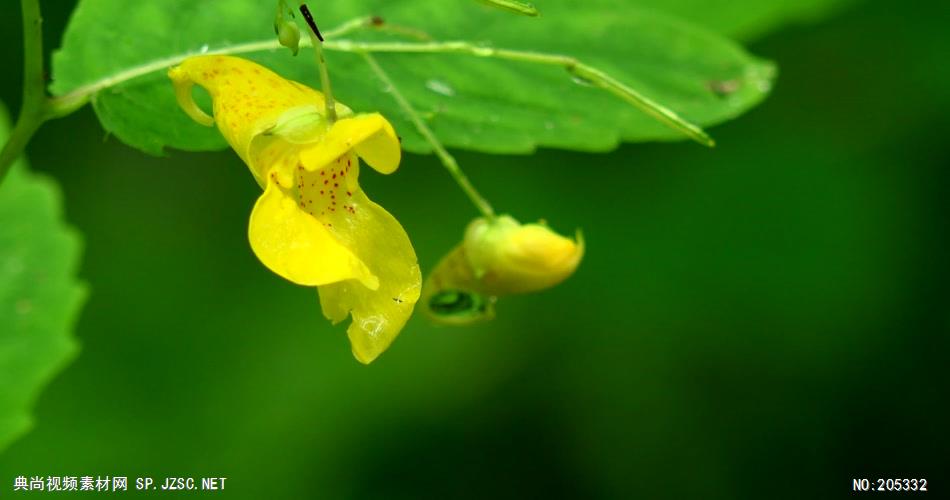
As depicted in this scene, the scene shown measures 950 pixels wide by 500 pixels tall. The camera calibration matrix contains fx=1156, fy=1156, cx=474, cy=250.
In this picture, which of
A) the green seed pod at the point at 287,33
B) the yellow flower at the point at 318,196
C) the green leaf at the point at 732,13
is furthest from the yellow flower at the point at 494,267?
the green leaf at the point at 732,13

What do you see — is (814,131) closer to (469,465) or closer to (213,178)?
(469,465)

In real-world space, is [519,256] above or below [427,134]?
below

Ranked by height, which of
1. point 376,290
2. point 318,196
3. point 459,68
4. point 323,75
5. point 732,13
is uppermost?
point 732,13

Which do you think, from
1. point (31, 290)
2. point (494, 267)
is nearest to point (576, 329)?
point (31, 290)

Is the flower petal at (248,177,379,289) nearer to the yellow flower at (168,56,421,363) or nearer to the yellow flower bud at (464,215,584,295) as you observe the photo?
the yellow flower at (168,56,421,363)

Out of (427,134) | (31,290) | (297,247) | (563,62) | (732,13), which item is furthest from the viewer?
(732,13)

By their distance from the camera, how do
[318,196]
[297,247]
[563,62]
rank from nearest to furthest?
1. [297,247]
2. [318,196]
3. [563,62]

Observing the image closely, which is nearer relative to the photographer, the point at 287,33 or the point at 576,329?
the point at 287,33

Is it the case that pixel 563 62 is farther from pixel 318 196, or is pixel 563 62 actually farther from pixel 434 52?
pixel 318 196

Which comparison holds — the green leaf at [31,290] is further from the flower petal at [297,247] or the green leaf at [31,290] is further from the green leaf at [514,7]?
the green leaf at [514,7]
